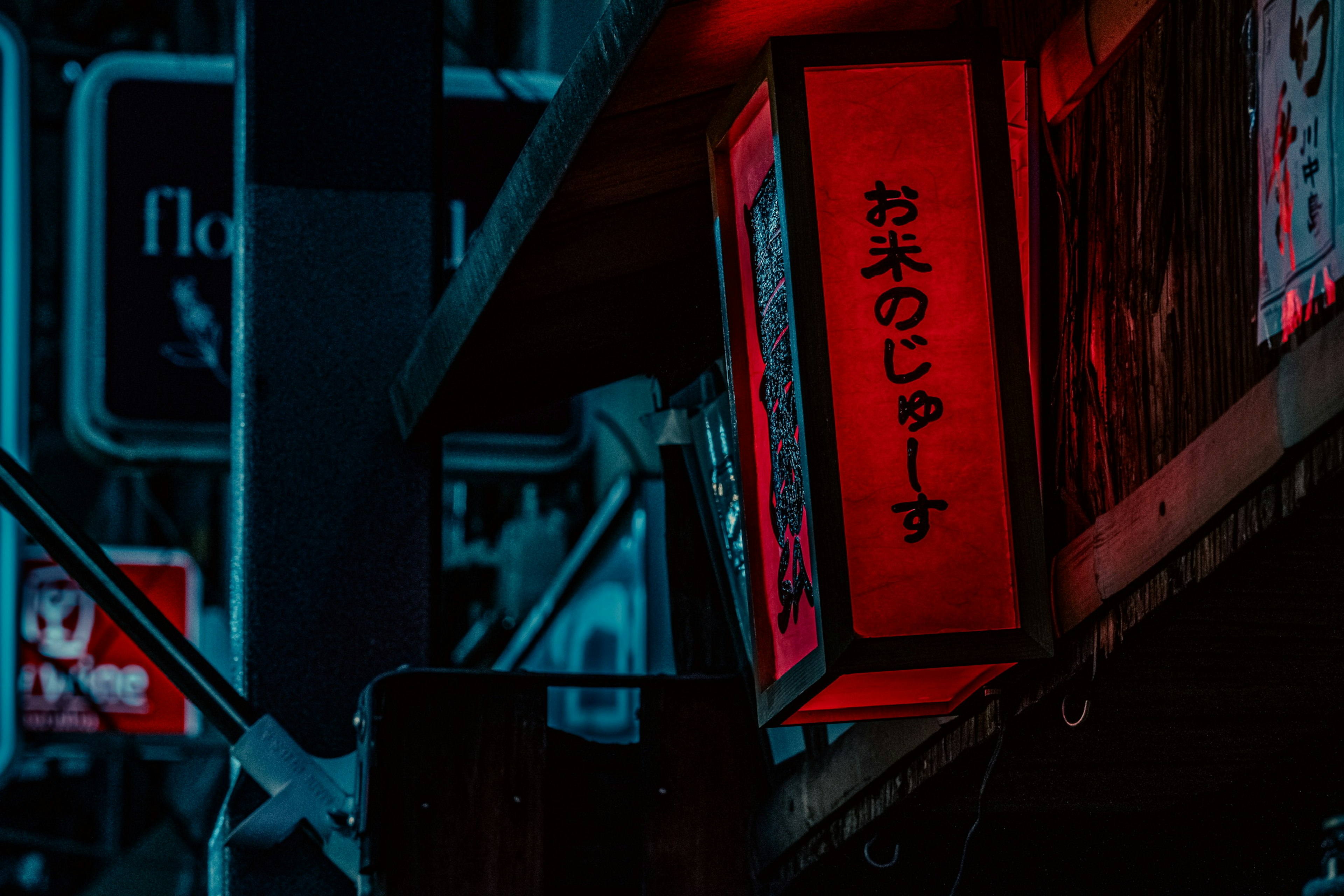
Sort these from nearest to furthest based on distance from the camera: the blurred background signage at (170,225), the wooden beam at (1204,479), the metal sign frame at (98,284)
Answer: the wooden beam at (1204,479) < the metal sign frame at (98,284) < the blurred background signage at (170,225)

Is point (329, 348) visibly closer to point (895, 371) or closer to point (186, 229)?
point (186, 229)

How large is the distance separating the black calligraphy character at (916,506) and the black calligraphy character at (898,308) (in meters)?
0.23

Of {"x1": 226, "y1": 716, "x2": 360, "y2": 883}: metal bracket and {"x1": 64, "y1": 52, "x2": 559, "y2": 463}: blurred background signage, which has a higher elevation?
{"x1": 64, "y1": 52, "x2": 559, "y2": 463}: blurred background signage

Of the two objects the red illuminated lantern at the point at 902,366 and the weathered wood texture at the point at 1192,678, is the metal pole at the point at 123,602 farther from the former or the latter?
the red illuminated lantern at the point at 902,366

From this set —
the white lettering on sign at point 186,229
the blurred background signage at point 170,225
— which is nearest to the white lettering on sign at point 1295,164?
the blurred background signage at point 170,225

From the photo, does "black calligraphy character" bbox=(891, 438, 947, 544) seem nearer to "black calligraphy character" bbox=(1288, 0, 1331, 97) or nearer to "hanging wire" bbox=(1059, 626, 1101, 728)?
"hanging wire" bbox=(1059, 626, 1101, 728)

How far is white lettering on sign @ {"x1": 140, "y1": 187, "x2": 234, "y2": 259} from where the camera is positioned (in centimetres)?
786

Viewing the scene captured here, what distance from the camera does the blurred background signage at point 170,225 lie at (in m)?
7.56

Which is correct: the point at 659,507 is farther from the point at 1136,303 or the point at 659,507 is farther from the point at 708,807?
the point at 1136,303

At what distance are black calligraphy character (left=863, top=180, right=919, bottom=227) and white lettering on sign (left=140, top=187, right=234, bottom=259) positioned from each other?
16.3ft

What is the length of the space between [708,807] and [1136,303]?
8.76 ft

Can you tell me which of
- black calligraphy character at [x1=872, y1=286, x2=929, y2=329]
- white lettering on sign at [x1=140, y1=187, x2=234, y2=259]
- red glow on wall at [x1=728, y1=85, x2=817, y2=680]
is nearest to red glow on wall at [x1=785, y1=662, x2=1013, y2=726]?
red glow on wall at [x1=728, y1=85, x2=817, y2=680]

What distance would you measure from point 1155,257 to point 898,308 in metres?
0.50

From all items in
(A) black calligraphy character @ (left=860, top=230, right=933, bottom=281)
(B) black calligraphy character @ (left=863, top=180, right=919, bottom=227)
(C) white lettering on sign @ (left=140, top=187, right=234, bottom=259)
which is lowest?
(A) black calligraphy character @ (left=860, top=230, right=933, bottom=281)
